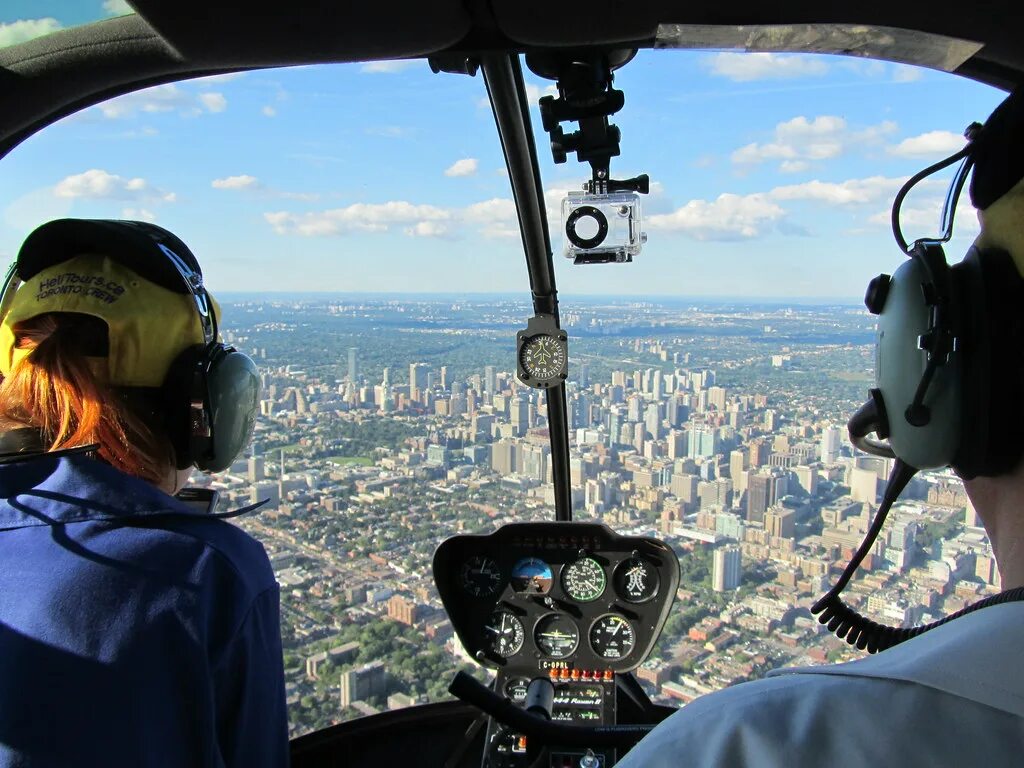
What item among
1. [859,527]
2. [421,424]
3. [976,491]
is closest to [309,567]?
[421,424]

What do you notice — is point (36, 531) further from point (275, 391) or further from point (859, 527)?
point (859, 527)

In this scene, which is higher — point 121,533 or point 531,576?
point 121,533

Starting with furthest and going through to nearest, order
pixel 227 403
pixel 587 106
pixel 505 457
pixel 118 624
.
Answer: pixel 505 457, pixel 587 106, pixel 227 403, pixel 118 624

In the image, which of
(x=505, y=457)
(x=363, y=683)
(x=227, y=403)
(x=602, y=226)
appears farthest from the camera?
(x=505, y=457)

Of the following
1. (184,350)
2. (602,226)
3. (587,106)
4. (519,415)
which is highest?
(587,106)

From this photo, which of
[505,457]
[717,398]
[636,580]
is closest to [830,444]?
[717,398]

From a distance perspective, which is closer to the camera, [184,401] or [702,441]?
[184,401]

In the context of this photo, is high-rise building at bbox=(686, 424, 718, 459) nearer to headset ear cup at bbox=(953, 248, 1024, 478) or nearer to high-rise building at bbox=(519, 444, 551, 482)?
high-rise building at bbox=(519, 444, 551, 482)

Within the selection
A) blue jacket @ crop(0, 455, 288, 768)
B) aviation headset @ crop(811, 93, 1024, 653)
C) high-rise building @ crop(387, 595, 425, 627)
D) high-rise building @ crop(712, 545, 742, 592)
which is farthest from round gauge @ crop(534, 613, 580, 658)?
aviation headset @ crop(811, 93, 1024, 653)

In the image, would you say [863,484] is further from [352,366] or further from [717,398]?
[352,366]
